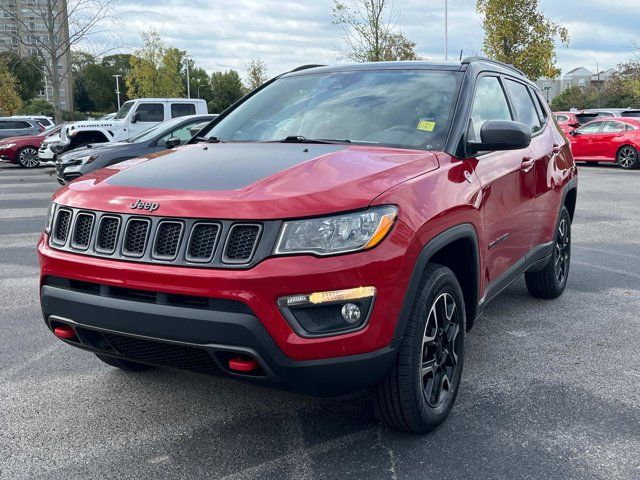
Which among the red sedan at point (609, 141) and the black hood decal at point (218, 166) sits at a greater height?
the black hood decal at point (218, 166)

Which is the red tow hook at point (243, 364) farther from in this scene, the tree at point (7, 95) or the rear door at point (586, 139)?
the tree at point (7, 95)

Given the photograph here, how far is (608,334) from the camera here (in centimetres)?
495

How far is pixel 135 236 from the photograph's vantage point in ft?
9.70

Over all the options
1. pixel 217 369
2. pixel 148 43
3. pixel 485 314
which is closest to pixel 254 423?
pixel 217 369

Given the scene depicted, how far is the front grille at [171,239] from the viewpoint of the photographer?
274cm

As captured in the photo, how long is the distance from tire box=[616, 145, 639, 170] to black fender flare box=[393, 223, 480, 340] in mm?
18322

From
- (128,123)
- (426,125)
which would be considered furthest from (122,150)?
(426,125)

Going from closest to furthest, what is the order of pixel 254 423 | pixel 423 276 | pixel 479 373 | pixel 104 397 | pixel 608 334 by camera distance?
pixel 423 276 → pixel 254 423 → pixel 104 397 → pixel 479 373 → pixel 608 334

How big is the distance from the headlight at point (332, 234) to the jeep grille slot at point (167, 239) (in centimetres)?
44

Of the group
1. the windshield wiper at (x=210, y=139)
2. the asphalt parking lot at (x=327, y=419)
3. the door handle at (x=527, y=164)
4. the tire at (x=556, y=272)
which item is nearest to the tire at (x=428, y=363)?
the asphalt parking lot at (x=327, y=419)

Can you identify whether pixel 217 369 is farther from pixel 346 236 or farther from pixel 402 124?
pixel 402 124

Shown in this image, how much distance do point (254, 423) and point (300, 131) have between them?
167cm

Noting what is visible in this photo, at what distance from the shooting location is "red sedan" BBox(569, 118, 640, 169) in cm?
2009

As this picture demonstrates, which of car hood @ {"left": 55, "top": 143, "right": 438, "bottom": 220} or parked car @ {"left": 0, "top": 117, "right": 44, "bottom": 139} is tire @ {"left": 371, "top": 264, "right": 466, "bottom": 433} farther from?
parked car @ {"left": 0, "top": 117, "right": 44, "bottom": 139}
